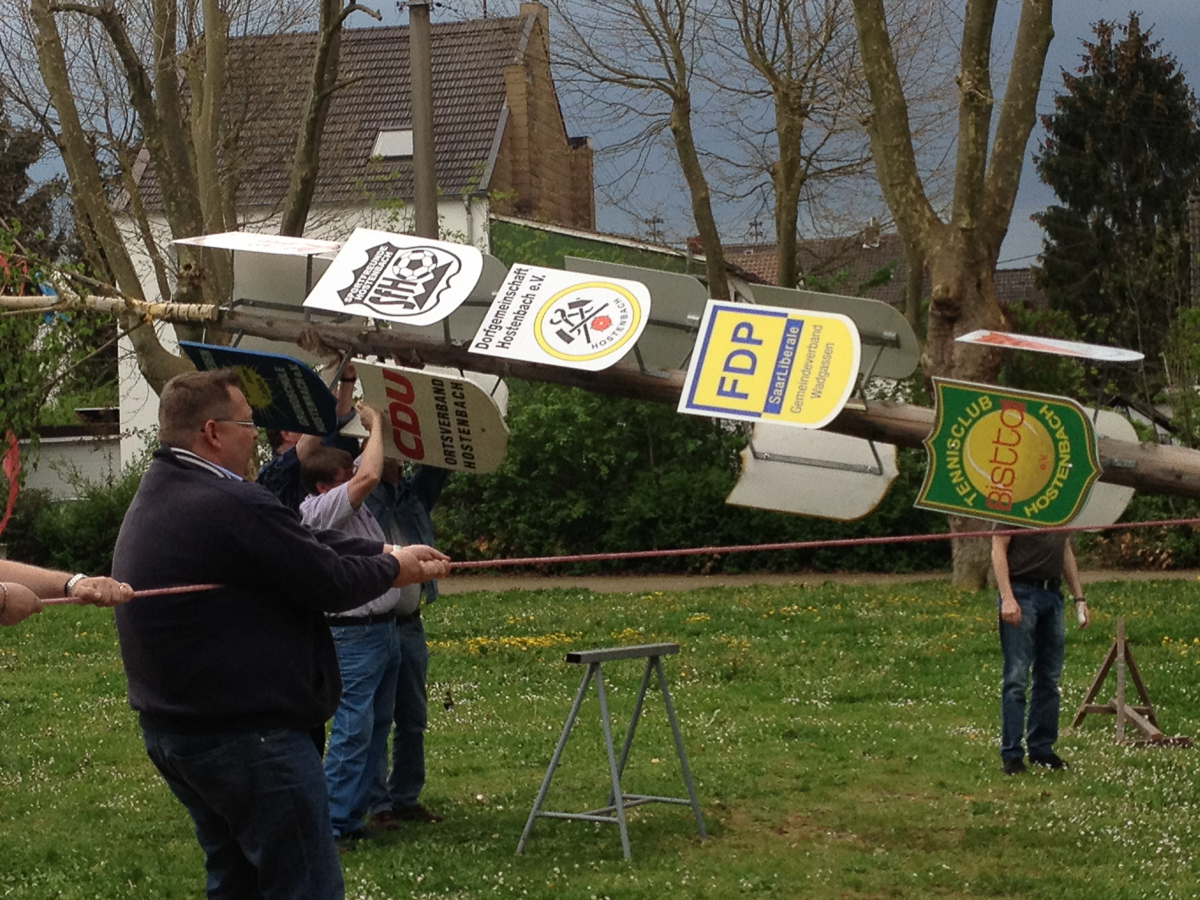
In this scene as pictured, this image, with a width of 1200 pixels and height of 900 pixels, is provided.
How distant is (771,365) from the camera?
6.04m

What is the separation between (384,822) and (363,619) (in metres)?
1.14

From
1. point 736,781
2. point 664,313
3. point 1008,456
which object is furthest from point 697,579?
point 1008,456

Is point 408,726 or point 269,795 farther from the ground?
point 269,795

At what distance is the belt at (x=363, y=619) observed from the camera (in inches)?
277

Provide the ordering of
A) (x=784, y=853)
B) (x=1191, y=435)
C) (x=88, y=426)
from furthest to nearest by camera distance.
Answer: (x=88, y=426)
(x=1191, y=435)
(x=784, y=853)

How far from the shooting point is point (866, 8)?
48.8 feet

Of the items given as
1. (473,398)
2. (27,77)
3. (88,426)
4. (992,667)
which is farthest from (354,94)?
(473,398)

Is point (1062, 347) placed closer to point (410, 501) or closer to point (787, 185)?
point (410, 501)

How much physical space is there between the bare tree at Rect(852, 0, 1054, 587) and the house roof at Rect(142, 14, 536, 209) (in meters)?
11.2

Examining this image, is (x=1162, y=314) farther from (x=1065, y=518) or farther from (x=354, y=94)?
(x=1065, y=518)

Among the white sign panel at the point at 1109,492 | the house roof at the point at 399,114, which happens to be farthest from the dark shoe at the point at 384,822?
the house roof at the point at 399,114

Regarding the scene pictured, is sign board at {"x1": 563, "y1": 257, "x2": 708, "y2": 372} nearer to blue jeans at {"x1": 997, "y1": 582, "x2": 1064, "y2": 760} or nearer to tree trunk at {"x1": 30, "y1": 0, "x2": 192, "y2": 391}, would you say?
blue jeans at {"x1": 997, "y1": 582, "x2": 1064, "y2": 760}

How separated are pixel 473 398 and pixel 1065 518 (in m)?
2.48

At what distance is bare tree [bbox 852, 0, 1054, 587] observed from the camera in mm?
15211
